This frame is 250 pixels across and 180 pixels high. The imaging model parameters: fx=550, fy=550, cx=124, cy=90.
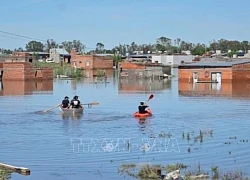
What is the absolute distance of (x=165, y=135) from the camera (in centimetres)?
2636

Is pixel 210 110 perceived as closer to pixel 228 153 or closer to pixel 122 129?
pixel 122 129

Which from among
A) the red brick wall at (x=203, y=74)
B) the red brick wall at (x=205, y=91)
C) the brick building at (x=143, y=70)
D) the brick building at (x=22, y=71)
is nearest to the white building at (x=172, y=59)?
the brick building at (x=143, y=70)

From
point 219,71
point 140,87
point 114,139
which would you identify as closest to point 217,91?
point 140,87

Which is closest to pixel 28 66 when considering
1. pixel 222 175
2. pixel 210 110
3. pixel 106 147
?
pixel 210 110

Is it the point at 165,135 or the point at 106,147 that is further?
the point at 165,135

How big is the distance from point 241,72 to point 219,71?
4.02 meters

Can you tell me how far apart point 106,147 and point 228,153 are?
5.01 meters

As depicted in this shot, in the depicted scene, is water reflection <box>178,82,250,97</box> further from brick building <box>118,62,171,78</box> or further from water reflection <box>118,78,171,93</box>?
brick building <box>118,62,171,78</box>

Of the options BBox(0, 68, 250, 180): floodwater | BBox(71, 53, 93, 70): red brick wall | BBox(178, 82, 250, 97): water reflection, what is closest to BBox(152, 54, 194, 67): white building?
BBox(71, 53, 93, 70): red brick wall

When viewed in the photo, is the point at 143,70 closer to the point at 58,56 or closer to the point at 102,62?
the point at 102,62

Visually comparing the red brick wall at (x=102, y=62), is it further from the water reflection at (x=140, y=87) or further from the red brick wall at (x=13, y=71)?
the water reflection at (x=140, y=87)

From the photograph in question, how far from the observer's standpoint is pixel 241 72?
3378 inches

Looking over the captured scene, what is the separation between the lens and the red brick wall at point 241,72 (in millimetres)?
84656

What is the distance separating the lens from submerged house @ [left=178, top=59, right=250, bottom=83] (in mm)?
83938
